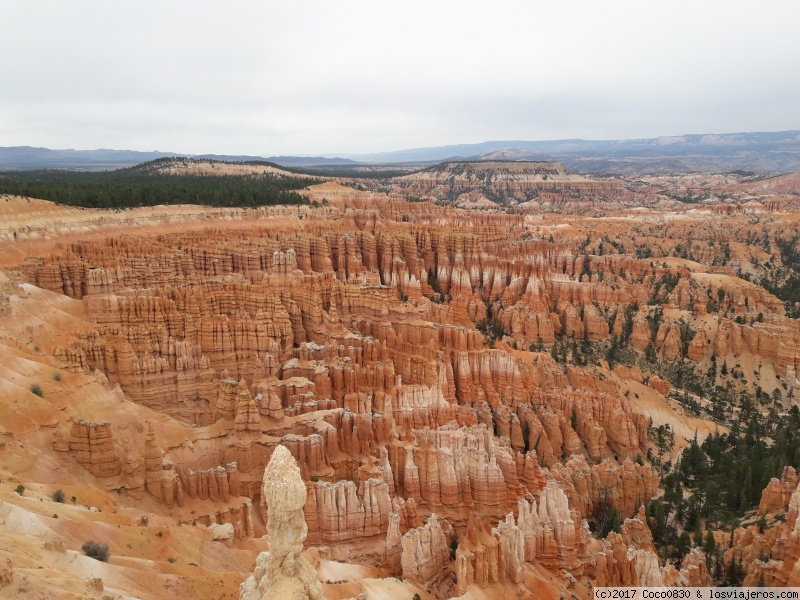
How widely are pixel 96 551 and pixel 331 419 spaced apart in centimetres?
1088

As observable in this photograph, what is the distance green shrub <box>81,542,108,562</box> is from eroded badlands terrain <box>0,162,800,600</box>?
0.29 metres

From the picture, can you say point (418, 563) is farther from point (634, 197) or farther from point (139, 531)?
point (634, 197)

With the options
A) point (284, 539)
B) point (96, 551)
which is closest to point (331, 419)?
→ point (96, 551)

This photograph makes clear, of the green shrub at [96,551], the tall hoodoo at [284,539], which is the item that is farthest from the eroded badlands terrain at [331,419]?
the tall hoodoo at [284,539]

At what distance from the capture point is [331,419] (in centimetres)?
2117

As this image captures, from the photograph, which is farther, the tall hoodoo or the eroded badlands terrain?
the eroded badlands terrain

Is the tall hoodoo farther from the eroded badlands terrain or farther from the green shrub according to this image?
the green shrub

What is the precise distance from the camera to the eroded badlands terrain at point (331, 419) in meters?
14.4

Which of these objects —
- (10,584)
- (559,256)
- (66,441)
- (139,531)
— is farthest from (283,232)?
(10,584)

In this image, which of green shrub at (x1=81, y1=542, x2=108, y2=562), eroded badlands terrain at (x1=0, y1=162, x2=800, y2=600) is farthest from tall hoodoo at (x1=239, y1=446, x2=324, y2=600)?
green shrub at (x1=81, y1=542, x2=108, y2=562)

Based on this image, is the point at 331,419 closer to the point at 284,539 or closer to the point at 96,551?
the point at 96,551

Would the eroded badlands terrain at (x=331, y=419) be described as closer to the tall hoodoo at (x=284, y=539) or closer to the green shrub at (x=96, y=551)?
the green shrub at (x=96, y=551)

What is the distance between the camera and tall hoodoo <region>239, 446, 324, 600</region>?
26.9 ft

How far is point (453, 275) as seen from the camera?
53344mm
